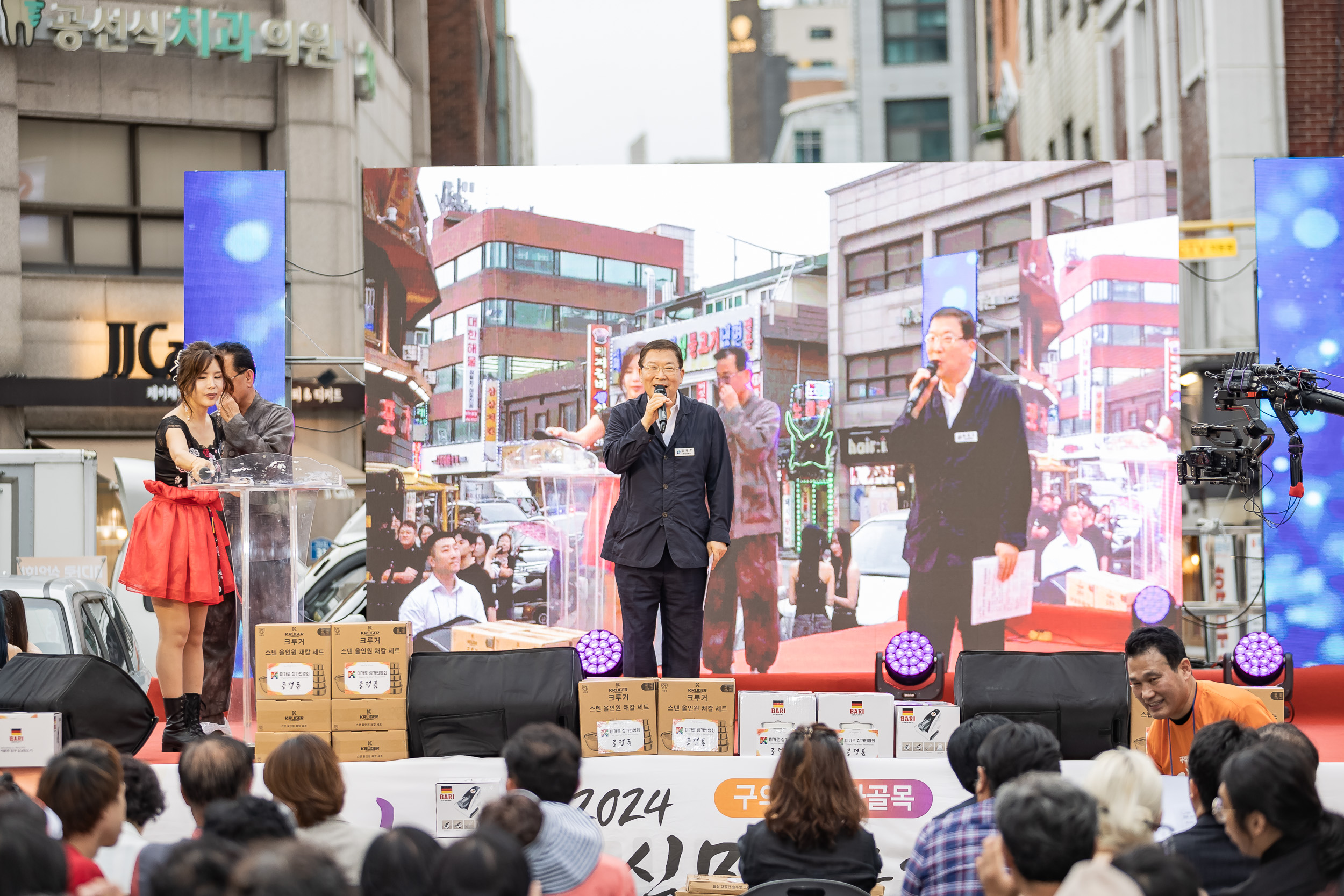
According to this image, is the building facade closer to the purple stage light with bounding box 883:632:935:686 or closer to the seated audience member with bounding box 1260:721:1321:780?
the purple stage light with bounding box 883:632:935:686

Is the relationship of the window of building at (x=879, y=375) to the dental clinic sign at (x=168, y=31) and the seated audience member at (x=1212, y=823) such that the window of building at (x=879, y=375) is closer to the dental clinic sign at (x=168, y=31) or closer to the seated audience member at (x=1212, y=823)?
the seated audience member at (x=1212, y=823)

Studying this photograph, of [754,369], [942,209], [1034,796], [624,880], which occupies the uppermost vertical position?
[942,209]

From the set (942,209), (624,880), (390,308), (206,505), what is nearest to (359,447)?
(390,308)

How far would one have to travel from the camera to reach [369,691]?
15.4ft

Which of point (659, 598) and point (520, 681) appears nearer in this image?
point (520, 681)

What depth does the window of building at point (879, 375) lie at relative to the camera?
25.0ft

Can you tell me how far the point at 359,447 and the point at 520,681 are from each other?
9.07 m

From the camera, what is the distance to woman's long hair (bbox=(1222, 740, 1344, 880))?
9.67 ft

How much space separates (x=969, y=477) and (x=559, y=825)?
4912 millimetres

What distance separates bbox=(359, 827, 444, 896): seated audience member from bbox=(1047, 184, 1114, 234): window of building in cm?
601

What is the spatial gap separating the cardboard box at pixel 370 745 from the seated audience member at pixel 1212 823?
8.58 ft

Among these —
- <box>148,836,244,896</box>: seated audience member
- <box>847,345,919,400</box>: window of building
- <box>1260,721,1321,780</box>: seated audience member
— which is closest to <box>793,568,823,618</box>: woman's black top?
<box>847,345,919,400</box>: window of building

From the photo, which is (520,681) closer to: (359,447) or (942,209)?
(942,209)

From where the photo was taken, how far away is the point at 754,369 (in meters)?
7.61
